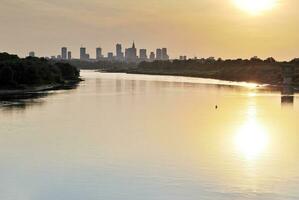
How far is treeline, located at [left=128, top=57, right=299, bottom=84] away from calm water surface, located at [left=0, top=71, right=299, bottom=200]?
56.1 meters

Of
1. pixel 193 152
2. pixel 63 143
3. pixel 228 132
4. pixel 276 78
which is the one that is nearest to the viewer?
pixel 193 152

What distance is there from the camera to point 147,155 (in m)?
20.1

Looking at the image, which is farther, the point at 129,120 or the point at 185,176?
the point at 129,120

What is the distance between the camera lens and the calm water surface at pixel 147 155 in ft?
49.1

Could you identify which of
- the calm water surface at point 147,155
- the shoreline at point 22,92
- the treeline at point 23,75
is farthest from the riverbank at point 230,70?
the calm water surface at point 147,155

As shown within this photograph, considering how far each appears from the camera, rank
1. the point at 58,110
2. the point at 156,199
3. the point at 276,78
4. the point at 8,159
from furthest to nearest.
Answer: the point at 276,78 < the point at 58,110 < the point at 8,159 < the point at 156,199

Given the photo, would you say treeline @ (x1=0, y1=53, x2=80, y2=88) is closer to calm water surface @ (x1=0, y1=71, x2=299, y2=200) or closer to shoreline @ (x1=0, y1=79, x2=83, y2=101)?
shoreline @ (x1=0, y1=79, x2=83, y2=101)

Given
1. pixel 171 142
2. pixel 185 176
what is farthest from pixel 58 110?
pixel 185 176

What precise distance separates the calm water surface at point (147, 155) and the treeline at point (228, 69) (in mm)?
56148

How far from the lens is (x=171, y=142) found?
77.0 ft

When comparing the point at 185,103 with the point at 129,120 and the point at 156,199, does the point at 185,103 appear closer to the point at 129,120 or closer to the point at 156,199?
the point at 129,120

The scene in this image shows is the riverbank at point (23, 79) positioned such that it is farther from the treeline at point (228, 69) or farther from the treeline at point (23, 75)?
the treeline at point (228, 69)

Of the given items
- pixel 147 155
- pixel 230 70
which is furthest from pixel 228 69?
pixel 147 155

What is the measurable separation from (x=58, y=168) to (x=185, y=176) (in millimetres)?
4696
